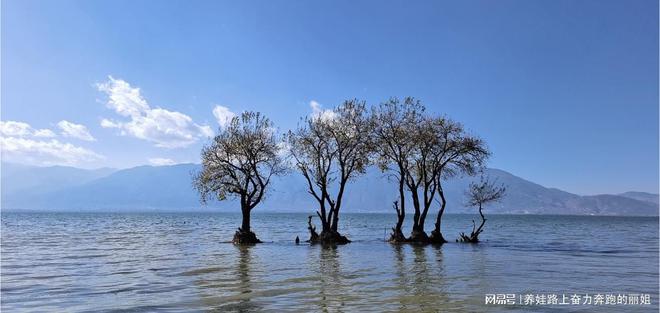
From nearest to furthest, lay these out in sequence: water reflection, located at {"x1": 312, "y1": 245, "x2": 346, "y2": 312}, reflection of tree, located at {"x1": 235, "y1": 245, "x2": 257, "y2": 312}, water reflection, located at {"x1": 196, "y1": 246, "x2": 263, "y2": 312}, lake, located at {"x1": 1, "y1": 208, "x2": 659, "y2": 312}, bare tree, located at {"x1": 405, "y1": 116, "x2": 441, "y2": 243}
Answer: reflection of tree, located at {"x1": 235, "y1": 245, "x2": 257, "y2": 312} → water reflection, located at {"x1": 196, "y1": 246, "x2": 263, "y2": 312} → water reflection, located at {"x1": 312, "y1": 245, "x2": 346, "y2": 312} → lake, located at {"x1": 1, "y1": 208, "x2": 659, "y2": 312} → bare tree, located at {"x1": 405, "y1": 116, "x2": 441, "y2": 243}

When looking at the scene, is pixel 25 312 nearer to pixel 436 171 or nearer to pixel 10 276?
pixel 10 276

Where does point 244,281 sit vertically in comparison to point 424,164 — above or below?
below

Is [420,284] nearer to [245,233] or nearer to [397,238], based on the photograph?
[397,238]

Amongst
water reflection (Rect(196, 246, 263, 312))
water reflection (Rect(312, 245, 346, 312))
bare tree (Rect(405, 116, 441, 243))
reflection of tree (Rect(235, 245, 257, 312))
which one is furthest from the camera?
bare tree (Rect(405, 116, 441, 243))

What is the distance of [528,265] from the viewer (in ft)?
113

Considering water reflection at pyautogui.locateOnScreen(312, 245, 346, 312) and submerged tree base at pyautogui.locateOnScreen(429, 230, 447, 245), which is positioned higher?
submerged tree base at pyautogui.locateOnScreen(429, 230, 447, 245)

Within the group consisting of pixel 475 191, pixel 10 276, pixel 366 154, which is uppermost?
pixel 366 154

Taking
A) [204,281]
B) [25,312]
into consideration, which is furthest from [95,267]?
[25,312]

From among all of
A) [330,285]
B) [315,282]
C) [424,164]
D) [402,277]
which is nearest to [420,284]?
[402,277]

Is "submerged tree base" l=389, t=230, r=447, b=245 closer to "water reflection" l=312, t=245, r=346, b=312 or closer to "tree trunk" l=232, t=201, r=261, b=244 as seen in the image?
"tree trunk" l=232, t=201, r=261, b=244

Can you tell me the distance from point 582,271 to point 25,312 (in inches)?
1189

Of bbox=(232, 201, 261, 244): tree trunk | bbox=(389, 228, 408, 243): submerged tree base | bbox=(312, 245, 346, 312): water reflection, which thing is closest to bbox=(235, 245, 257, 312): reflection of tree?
bbox=(312, 245, 346, 312): water reflection

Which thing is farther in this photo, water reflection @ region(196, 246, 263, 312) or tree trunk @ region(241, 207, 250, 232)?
tree trunk @ region(241, 207, 250, 232)

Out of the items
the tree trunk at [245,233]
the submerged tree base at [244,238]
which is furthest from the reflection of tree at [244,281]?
the submerged tree base at [244,238]
